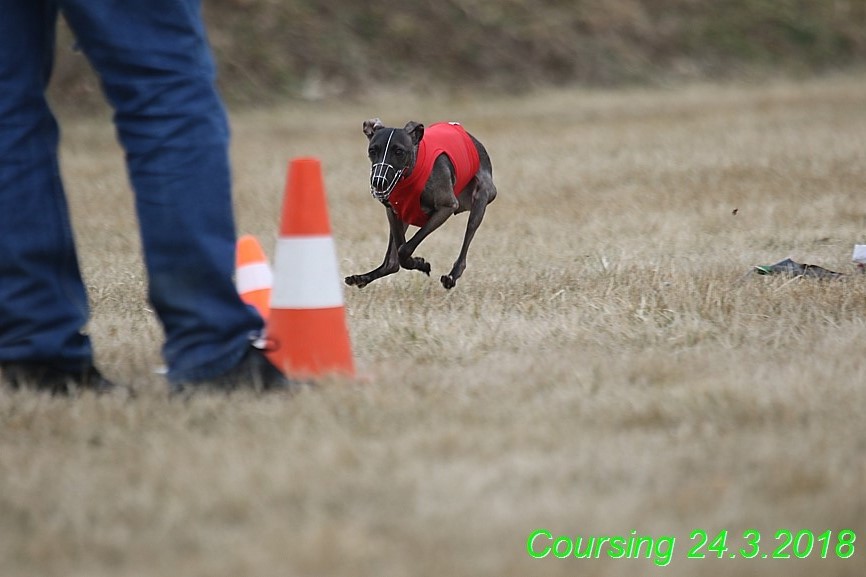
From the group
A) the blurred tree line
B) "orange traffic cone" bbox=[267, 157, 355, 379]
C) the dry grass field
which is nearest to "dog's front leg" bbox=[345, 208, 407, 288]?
the dry grass field

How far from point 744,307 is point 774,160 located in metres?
5.91

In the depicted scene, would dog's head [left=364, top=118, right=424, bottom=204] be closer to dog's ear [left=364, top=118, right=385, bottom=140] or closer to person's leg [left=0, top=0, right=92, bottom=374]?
dog's ear [left=364, top=118, right=385, bottom=140]

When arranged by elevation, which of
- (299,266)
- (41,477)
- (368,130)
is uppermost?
(368,130)

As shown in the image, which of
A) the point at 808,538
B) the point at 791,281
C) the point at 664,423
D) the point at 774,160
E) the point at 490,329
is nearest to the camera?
the point at 808,538

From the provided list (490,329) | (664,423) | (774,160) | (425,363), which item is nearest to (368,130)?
(490,329)

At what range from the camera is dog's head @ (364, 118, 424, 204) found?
5020mm

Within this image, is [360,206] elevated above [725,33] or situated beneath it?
situated beneath

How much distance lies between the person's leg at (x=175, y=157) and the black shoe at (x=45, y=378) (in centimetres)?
31

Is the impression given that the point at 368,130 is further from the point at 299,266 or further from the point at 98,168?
the point at 98,168

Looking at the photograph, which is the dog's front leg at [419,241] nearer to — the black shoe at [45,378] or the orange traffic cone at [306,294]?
the orange traffic cone at [306,294]

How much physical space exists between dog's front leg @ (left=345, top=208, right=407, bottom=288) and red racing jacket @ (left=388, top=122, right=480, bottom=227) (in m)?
0.08

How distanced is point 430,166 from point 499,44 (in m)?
14.9

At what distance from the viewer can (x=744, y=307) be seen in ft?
14.6

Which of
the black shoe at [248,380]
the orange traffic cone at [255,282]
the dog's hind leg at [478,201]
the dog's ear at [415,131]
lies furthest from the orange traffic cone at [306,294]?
the dog's hind leg at [478,201]
